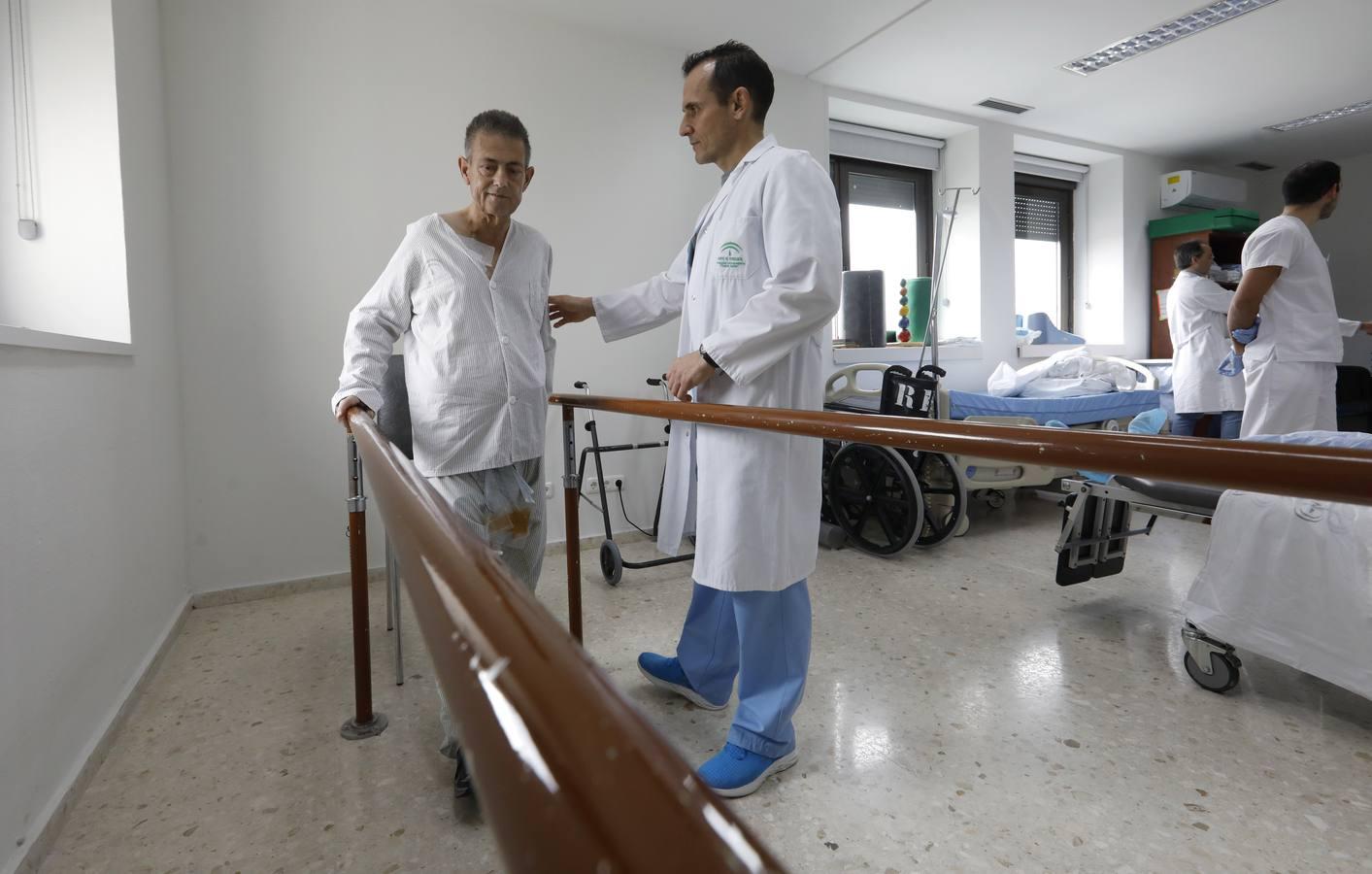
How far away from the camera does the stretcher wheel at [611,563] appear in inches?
→ 113

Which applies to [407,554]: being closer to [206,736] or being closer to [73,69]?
[206,736]

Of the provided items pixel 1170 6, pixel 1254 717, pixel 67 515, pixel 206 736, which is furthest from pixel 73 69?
pixel 1170 6

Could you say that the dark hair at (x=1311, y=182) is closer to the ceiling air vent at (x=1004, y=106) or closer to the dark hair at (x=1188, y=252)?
the dark hair at (x=1188, y=252)

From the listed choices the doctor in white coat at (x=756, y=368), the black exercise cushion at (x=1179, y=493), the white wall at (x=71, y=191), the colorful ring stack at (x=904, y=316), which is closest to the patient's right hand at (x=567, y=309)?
the doctor in white coat at (x=756, y=368)

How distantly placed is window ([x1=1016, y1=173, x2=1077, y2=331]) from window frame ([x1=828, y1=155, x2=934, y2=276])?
3.38 ft

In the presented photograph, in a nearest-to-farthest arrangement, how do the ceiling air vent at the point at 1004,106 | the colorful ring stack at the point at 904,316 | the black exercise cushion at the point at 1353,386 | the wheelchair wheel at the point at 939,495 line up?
the wheelchair wheel at the point at 939,495 < the ceiling air vent at the point at 1004,106 < the colorful ring stack at the point at 904,316 < the black exercise cushion at the point at 1353,386

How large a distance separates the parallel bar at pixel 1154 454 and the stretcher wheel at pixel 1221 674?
1.61 meters

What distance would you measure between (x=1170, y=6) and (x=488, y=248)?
158 inches

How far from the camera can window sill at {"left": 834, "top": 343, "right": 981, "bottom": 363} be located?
448 centimetres

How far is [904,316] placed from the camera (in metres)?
4.93

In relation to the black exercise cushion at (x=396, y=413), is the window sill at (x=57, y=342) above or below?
above

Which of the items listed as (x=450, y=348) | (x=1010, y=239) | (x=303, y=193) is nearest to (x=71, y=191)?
(x=303, y=193)

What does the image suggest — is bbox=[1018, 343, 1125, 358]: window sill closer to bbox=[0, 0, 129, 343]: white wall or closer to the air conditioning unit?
the air conditioning unit

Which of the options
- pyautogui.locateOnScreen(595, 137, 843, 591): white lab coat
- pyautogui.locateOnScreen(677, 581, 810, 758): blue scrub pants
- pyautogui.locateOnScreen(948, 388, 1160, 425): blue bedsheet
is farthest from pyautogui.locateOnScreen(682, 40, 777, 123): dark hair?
pyautogui.locateOnScreen(948, 388, 1160, 425): blue bedsheet
